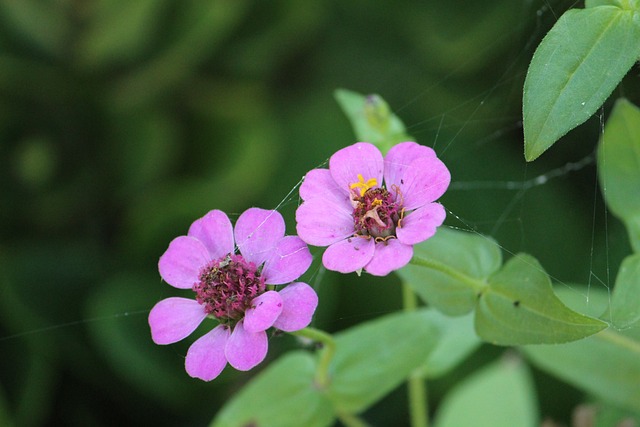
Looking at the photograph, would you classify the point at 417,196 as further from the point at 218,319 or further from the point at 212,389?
the point at 212,389

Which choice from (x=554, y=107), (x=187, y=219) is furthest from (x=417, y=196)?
(x=187, y=219)

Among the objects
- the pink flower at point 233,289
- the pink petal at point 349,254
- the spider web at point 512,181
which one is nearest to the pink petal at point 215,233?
the pink flower at point 233,289

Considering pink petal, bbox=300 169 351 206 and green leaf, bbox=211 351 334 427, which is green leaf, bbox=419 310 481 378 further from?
pink petal, bbox=300 169 351 206

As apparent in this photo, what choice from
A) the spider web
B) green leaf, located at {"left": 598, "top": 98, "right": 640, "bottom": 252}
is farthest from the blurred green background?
green leaf, located at {"left": 598, "top": 98, "right": 640, "bottom": 252}

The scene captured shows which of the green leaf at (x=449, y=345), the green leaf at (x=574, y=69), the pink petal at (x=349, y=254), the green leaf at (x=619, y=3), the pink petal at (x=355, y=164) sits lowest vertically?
the green leaf at (x=449, y=345)

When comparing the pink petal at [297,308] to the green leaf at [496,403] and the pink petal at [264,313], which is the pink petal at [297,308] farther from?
the green leaf at [496,403]

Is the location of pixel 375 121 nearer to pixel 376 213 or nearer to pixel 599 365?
pixel 376 213

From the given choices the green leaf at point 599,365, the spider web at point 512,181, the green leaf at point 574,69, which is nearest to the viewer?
the green leaf at point 574,69
